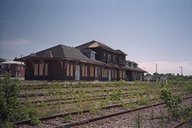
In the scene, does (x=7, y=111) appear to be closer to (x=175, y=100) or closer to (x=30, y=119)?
(x=30, y=119)

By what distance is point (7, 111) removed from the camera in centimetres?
851

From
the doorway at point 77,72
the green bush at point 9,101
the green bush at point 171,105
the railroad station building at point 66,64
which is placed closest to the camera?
the green bush at point 9,101

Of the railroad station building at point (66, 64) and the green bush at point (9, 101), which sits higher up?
the railroad station building at point (66, 64)

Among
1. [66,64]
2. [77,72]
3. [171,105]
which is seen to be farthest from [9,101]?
[77,72]

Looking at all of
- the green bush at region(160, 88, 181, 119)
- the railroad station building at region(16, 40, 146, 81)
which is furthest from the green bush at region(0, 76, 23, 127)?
the railroad station building at region(16, 40, 146, 81)

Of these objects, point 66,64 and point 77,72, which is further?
point 77,72

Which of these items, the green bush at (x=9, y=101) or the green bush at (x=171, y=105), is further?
the green bush at (x=171, y=105)

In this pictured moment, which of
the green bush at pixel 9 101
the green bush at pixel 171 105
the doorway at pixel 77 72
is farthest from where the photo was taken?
the doorway at pixel 77 72

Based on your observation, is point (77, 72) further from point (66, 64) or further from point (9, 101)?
point (9, 101)

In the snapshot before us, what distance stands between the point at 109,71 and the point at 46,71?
17.3 meters

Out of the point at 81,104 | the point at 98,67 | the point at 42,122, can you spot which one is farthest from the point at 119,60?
the point at 42,122

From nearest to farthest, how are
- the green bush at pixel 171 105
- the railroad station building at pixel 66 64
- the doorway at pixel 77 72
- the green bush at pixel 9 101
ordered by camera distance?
1. the green bush at pixel 9 101
2. the green bush at pixel 171 105
3. the railroad station building at pixel 66 64
4. the doorway at pixel 77 72

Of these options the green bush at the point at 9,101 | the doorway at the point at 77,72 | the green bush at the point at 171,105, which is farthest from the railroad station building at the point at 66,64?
the green bush at the point at 9,101

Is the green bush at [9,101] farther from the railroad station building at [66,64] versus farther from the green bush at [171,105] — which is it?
the railroad station building at [66,64]
